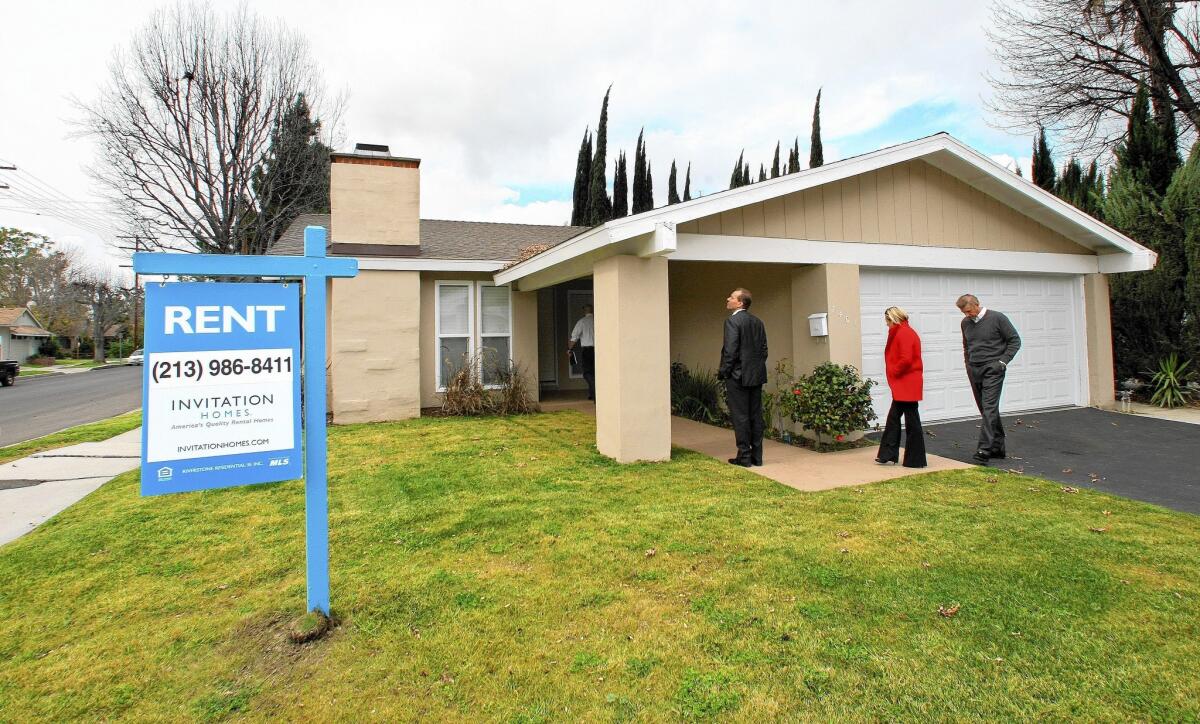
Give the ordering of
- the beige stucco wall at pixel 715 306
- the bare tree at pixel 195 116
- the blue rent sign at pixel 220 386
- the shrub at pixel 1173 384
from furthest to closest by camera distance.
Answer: the bare tree at pixel 195 116, the shrub at pixel 1173 384, the beige stucco wall at pixel 715 306, the blue rent sign at pixel 220 386

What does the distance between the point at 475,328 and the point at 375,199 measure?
2.72 meters

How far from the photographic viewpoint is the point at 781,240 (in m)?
6.68

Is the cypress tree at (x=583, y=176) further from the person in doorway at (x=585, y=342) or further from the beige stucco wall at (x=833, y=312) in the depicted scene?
the beige stucco wall at (x=833, y=312)

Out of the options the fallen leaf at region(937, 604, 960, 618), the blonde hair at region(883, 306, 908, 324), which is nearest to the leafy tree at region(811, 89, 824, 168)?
the blonde hair at region(883, 306, 908, 324)

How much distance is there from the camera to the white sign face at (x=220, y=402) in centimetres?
248

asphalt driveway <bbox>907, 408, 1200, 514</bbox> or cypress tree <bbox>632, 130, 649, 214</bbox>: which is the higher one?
cypress tree <bbox>632, 130, 649, 214</bbox>

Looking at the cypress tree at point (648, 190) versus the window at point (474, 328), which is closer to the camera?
the window at point (474, 328)

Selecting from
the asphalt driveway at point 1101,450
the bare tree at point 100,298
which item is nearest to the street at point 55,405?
the asphalt driveway at point 1101,450

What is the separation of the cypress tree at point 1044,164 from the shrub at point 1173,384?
1071cm

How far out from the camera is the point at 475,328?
33.3 ft

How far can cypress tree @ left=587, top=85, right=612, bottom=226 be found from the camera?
23.3m

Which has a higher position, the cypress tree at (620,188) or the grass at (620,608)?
the cypress tree at (620,188)

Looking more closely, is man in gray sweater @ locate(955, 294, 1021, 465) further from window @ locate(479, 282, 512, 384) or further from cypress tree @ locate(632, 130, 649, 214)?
cypress tree @ locate(632, 130, 649, 214)

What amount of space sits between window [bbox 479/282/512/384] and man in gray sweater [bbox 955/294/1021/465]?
23.1 feet
